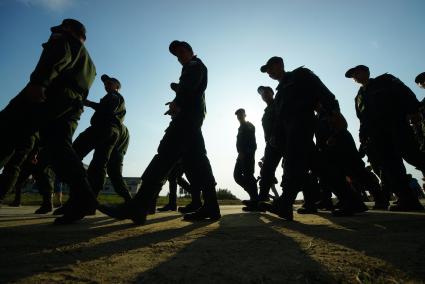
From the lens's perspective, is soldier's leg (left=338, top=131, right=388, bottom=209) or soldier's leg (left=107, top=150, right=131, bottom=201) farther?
soldier's leg (left=107, top=150, right=131, bottom=201)

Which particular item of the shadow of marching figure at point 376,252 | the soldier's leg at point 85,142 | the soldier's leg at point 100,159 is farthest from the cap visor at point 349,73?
the soldier's leg at point 85,142

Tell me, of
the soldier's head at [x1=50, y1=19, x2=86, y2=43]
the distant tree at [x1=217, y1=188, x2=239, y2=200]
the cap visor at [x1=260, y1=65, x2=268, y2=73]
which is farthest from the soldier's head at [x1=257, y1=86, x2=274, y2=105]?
the distant tree at [x1=217, y1=188, x2=239, y2=200]

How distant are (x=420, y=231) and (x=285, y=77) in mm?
2380

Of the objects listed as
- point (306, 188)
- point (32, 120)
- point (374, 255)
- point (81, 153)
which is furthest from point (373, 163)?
point (32, 120)

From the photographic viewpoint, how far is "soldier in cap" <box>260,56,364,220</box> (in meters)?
3.31

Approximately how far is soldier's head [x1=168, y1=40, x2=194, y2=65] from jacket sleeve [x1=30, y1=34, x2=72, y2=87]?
1.22 m

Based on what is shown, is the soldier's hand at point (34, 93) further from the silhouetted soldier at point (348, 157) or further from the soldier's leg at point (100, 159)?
the silhouetted soldier at point (348, 157)

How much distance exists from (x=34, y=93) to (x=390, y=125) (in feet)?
15.6

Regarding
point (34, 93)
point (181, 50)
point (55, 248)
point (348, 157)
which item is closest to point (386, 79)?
point (348, 157)

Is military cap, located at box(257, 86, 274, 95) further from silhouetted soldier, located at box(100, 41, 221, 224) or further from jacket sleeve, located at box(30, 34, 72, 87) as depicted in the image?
jacket sleeve, located at box(30, 34, 72, 87)

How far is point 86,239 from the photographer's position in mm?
2031

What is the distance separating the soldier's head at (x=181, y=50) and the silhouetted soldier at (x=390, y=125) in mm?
3083

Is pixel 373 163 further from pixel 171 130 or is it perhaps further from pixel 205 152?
pixel 171 130

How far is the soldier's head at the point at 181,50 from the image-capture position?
12.1ft
